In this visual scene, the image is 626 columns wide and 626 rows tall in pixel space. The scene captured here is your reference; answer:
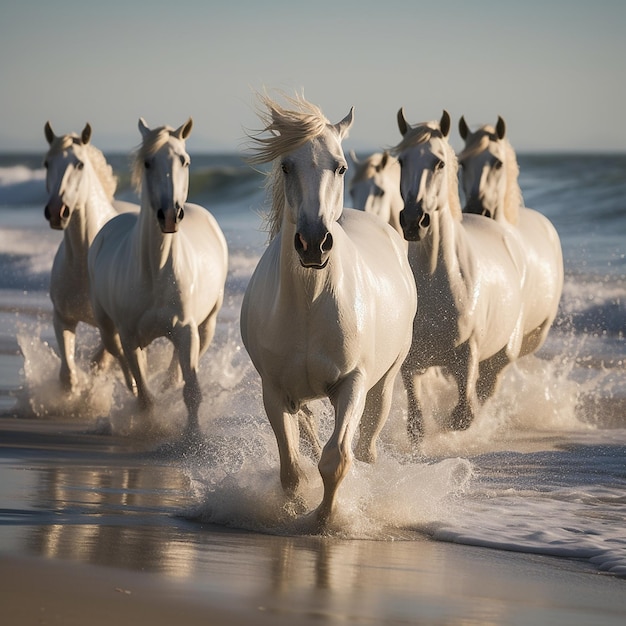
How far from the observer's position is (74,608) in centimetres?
412

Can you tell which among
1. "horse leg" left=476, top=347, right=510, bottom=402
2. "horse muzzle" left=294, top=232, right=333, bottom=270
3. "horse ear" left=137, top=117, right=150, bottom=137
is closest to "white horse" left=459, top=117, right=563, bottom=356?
"horse leg" left=476, top=347, right=510, bottom=402

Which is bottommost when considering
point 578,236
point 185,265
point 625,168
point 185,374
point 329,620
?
point 329,620

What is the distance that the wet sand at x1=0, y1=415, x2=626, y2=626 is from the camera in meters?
4.25

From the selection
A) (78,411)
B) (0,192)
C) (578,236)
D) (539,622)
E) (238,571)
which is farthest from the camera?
(0,192)

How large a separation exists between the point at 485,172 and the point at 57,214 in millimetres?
3213

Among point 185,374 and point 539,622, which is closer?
point 539,622

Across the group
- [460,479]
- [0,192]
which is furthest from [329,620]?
[0,192]

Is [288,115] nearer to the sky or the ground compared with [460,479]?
nearer to the sky

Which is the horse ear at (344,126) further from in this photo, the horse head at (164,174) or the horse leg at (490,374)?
the horse leg at (490,374)

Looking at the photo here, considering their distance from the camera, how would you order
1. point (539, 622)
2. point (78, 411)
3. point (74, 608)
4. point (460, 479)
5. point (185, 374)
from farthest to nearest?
point (78, 411) < point (185, 374) < point (460, 479) < point (539, 622) < point (74, 608)

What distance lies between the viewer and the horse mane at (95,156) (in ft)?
34.4

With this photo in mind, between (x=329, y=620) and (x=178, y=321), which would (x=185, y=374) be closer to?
(x=178, y=321)

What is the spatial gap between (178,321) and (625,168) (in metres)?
28.3

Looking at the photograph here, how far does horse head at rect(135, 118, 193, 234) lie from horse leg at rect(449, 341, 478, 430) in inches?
77.3
